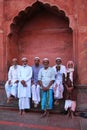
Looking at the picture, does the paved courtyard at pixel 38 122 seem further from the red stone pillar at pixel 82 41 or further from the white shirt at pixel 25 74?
the red stone pillar at pixel 82 41

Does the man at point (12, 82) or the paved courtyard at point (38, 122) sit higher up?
the man at point (12, 82)

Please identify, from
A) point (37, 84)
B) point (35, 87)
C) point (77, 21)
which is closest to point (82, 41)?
point (77, 21)

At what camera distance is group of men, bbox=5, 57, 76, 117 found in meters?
9.54

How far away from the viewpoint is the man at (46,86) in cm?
949

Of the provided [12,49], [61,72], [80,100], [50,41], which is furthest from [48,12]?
[80,100]

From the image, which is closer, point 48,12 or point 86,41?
point 86,41

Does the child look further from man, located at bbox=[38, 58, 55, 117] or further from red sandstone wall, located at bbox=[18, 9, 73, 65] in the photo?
red sandstone wall, located at bbox=[18, 9, 73, 65]

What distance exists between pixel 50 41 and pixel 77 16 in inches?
57.3

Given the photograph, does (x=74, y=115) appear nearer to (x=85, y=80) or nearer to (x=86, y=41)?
(x=85, y=80)

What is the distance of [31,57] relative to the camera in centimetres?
1134

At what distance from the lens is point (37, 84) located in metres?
9.84

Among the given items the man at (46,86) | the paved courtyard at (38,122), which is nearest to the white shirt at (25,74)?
the man at (46,86)

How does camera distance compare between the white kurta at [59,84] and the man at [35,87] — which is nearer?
the white kurta at [59,84]

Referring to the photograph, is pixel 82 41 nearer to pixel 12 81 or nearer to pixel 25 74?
pixel 25 74
